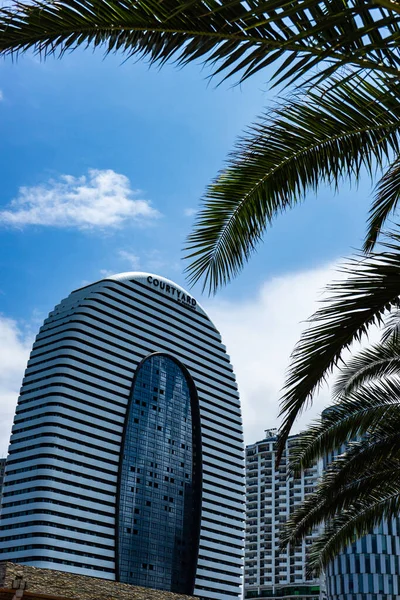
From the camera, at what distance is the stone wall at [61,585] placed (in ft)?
46.4

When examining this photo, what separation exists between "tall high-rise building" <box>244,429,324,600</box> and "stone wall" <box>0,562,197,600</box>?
117251mm

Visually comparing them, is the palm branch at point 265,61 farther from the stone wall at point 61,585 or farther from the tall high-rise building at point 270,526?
the tall high-rise building at point 270,526

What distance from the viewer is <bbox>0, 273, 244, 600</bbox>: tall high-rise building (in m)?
104

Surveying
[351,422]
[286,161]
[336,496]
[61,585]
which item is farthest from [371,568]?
[286,161]

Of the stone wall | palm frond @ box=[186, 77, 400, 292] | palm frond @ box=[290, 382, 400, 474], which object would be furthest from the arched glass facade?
palm frond @ box=[186, 77, 400, 292]

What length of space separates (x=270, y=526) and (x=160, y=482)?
4190 cm

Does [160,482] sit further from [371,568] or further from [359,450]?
[359,450]

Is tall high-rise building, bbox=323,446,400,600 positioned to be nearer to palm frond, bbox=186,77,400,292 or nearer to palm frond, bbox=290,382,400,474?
palm frond, bbox=290,382,400,474

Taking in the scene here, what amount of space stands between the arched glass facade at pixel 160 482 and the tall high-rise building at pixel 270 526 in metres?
20.9

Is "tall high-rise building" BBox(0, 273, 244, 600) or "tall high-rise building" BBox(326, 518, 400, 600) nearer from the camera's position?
"tall high-rise building" BBox(326, 518, 400, 600)

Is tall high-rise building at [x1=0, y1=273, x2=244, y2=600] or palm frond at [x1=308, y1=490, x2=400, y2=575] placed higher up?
tall high-rise building at [x1=0, y1=273, x2=244, y2=600]

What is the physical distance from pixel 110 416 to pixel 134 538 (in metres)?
17.3

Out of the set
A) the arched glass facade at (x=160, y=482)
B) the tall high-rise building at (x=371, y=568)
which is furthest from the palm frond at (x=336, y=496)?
the arched glass facade at (x=160, y=482)

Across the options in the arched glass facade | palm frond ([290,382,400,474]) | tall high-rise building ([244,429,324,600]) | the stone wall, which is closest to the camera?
palm frond ([290,382,400,474])
